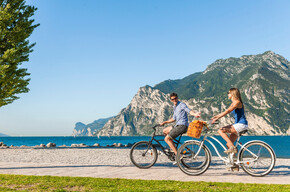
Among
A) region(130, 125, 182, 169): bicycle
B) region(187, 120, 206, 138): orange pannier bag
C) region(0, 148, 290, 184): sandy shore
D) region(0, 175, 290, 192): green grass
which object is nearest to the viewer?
region(0, 175, 290, 192): green grass

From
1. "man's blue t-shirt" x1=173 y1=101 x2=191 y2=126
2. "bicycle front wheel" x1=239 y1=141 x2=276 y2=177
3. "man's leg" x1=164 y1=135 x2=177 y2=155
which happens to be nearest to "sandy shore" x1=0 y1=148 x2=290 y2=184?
"bicycle front wheel" x1=239 y1=141 x2=276 y2=177

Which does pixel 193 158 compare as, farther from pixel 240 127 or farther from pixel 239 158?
pixel 240 127

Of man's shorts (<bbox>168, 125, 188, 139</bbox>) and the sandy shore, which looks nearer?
the sandy shore

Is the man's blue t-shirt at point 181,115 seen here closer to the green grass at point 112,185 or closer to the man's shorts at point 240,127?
the man's shorts at point 240,127

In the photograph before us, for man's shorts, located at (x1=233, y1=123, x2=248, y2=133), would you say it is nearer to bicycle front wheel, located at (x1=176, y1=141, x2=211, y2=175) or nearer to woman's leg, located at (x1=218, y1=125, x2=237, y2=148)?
woman's leg, located at (x1=218, y1=125, x2=237, y2=148)

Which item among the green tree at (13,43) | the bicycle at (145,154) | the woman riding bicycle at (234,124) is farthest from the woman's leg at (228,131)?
the green tree at (13,43)

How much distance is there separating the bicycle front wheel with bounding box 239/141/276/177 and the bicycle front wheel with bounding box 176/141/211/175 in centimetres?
122

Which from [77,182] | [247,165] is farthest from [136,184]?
[247,165]

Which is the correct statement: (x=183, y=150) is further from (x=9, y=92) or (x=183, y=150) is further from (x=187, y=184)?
(x=9, y=92)

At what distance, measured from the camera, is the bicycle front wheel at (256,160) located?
8.41 meters

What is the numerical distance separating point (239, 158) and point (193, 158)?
1.57 m

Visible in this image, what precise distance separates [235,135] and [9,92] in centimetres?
1357

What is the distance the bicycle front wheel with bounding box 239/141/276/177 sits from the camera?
27.6 feet

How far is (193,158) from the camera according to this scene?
879 centimetres
